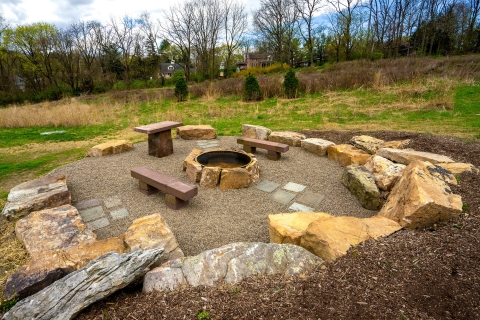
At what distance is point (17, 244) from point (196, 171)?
237 cm

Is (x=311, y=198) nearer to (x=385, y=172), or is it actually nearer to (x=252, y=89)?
(x=385, y=172)

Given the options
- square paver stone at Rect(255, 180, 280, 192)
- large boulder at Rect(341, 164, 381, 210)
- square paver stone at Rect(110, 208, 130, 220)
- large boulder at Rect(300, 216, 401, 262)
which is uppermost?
large boulder at Rect(300, 216, 401, 262)

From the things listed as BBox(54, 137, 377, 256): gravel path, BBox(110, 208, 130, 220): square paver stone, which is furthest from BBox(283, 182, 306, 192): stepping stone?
BBox(110, 208, 130, 220): square paver stone

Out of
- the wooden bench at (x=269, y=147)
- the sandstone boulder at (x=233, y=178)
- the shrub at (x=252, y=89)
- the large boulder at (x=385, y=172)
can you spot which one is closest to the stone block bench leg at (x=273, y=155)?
the wooden bench at (x=269, y=147)

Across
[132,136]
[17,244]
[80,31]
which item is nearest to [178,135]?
[132,136]

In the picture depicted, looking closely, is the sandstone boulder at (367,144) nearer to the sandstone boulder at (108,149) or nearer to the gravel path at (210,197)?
the gravel path at (210,197)

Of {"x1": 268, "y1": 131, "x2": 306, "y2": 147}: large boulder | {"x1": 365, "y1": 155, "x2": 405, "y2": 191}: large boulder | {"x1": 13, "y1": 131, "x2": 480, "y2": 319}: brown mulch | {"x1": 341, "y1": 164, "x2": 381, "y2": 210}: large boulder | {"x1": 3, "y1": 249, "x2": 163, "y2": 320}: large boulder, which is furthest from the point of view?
{"x1": 268, "y1": 131, "x2": 306, "y2": 147}: large boulder

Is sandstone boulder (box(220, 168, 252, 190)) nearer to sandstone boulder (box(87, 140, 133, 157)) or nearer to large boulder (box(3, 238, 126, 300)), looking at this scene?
large boulder (box(3, 238, 126, 300))

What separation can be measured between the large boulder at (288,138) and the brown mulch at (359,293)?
13.7ft

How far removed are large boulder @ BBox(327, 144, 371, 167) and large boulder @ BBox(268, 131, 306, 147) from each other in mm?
867

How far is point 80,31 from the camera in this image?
28.7 meters

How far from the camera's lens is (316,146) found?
5.59m

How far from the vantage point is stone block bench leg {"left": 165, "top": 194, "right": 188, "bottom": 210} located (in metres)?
3.55

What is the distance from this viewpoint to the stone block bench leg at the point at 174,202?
140 inches
